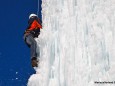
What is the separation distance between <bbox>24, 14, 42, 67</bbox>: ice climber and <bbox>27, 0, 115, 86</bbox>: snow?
280 mm

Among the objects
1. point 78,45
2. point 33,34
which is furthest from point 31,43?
point 78,45

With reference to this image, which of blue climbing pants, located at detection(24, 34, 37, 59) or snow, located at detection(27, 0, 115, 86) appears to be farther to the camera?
blue climbing pants, located at detection(24, 34, 37, 59)

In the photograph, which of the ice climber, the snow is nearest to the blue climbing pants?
the ice climber

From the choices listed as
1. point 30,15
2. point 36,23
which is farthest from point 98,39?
point 30,15

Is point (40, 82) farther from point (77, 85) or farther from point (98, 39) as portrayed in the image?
point (98, 39)

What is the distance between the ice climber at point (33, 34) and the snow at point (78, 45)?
280 millimetres

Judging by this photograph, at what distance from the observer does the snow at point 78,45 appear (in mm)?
5762

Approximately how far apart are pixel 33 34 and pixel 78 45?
6.61 feet

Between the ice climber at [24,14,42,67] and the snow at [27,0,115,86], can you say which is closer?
the snow at [27,0,115,86]

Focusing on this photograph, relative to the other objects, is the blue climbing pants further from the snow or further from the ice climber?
the snow

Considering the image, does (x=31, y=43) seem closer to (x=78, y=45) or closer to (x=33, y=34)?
(x=33, y=34)

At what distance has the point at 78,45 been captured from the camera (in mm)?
6066

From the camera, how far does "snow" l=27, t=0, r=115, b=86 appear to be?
227 inches

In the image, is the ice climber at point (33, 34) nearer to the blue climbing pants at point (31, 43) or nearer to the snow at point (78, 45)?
the blue climbing pants at point (31, 43)
